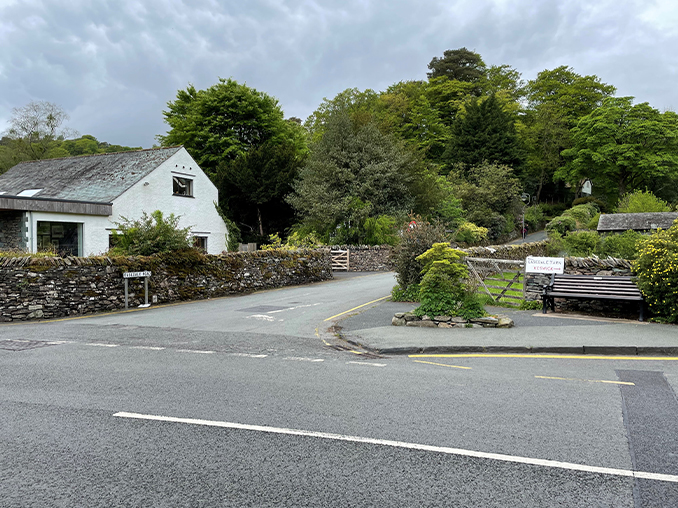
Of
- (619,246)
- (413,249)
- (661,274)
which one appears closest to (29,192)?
(413,249)

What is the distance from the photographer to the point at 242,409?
18.2 ft

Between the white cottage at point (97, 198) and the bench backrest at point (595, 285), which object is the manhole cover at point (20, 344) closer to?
the white cottage at point (97, 198)

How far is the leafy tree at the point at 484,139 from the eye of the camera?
182ft

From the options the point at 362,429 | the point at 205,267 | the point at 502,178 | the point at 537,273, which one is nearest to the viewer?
the point at 362,429

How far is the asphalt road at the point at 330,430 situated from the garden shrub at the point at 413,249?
299 inches

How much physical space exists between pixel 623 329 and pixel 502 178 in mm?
43558

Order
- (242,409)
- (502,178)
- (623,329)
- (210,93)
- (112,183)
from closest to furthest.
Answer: (242,409)
(623,329)
(112,183)
(210,93)
(502,178)

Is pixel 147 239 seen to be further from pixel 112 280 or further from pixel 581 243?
pixel 581 243

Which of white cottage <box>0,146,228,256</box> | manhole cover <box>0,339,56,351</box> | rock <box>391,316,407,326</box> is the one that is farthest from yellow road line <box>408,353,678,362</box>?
white cottage <box>0,146,228,256</box>

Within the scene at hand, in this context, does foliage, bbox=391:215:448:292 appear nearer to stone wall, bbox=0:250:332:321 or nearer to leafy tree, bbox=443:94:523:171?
stone wall, bbox=0:250:332:321

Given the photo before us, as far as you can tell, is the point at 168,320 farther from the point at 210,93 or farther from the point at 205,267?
the point at 210,93

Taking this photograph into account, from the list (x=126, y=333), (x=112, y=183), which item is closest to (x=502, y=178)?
(x=112, y=183)

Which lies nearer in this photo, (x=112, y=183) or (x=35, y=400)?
(x=35, y=400)

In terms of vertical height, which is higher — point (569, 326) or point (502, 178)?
point (502, 178)
